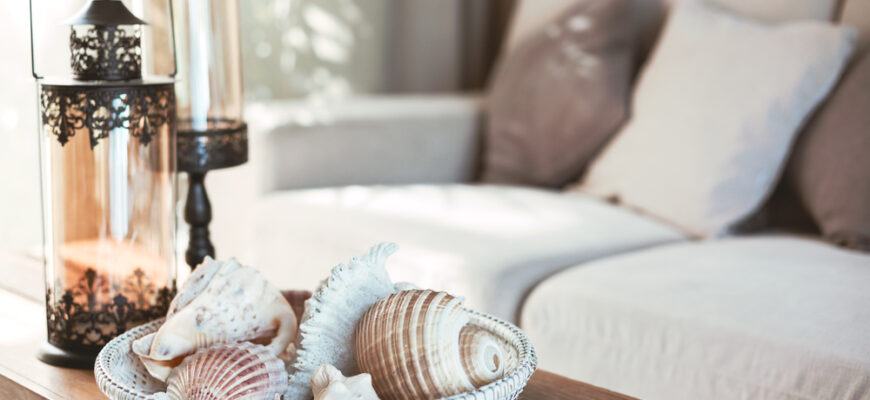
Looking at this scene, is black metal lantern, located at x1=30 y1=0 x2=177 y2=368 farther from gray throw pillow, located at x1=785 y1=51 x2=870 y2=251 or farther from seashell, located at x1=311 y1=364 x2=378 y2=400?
gray throw pillow, located at x1=785 y1=51 x2=870 y2=251

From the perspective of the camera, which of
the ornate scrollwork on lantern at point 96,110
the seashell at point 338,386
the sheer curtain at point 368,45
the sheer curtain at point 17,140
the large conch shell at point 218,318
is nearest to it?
the seashell at point 338,386

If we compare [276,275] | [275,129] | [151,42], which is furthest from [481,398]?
[275,129]

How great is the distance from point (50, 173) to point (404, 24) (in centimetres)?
165

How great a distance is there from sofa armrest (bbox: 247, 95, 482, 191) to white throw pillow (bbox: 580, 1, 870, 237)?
1.38 ft

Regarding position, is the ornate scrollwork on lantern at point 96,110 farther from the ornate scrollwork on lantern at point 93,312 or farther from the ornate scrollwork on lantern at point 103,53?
the ornate scrollwork on lantern at point 93,312

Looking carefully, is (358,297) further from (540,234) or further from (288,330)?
(540,234)

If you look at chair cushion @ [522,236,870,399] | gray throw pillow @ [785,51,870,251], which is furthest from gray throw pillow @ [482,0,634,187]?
chair cushion @ [522,236,870,399]

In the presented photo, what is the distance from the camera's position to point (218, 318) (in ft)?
2.33

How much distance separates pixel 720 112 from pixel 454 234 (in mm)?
535

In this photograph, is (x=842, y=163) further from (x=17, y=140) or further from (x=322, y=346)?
(x=17, y=140)

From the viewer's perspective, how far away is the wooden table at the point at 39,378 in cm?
76

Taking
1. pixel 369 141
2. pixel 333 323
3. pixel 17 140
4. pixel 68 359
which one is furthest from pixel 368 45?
pixel 333 323

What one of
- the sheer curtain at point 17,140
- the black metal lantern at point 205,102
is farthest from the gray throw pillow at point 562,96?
the sheer curtain at point 17,140

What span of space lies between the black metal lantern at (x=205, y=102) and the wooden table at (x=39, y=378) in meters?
0.21
